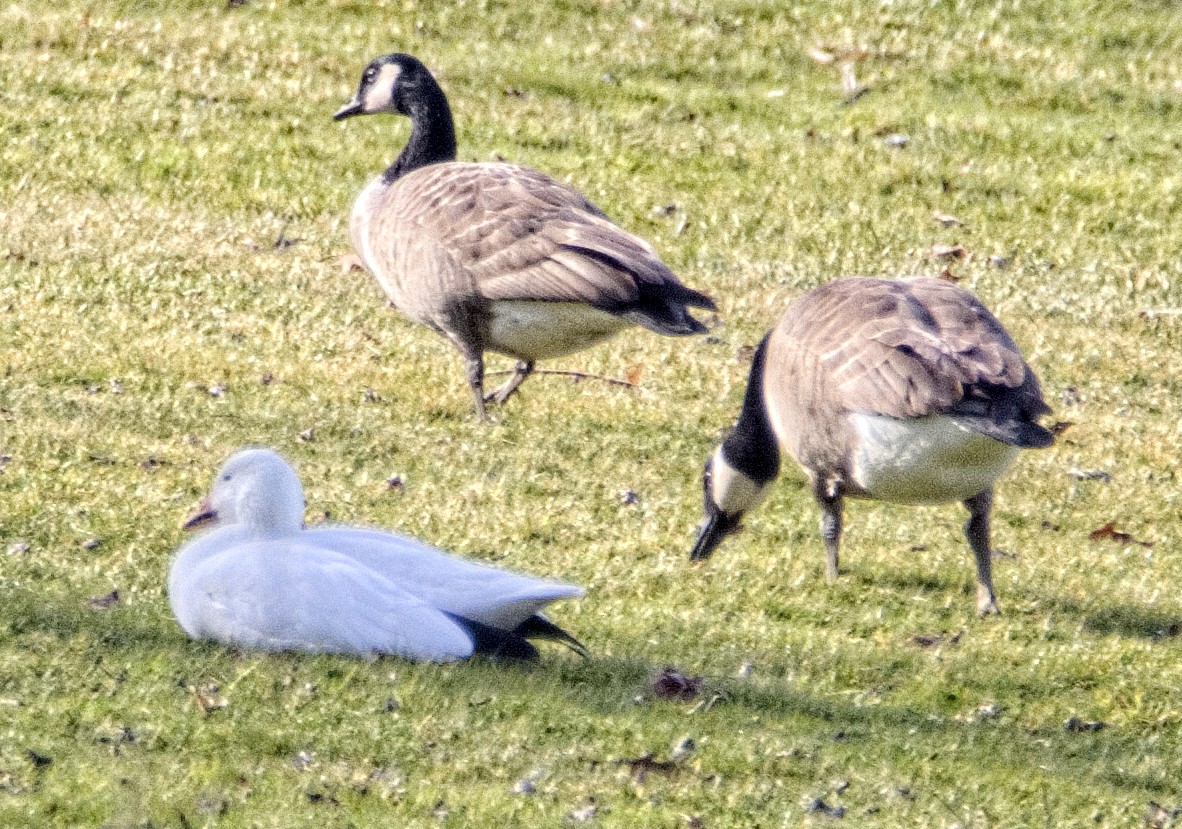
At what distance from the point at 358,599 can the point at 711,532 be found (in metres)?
2.42

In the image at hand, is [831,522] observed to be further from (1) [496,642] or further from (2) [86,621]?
(2) [86,621]

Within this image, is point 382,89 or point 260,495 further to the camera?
point 382,89

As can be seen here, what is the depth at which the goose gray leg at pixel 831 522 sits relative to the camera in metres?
7.64

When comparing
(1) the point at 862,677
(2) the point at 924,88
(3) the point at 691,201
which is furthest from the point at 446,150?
(2) the point at 924,88

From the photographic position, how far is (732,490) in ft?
25.7

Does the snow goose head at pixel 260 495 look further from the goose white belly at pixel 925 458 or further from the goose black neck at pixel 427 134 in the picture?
the goose black neck at pixel 427 134

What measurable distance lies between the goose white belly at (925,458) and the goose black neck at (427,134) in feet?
13.4

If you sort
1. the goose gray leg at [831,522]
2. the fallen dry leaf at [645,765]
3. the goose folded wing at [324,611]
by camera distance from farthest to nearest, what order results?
the goose gray leg at [831,522]
the goose folded wing at [324,611]
the fallen dry leaf at [645,765]

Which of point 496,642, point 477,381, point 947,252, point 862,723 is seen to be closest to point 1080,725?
point 862,723

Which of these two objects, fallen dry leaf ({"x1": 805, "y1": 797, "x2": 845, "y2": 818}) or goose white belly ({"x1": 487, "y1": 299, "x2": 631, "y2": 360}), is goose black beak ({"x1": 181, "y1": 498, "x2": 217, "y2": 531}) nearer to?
fallen dry leaf ({"x1": 805, "y1": 797, "x2": 845, "y2": 818})

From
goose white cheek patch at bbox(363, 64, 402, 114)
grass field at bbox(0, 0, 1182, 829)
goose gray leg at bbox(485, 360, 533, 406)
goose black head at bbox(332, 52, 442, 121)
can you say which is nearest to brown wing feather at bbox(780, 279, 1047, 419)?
grass field at bbox(0, 0, 1182, 829)

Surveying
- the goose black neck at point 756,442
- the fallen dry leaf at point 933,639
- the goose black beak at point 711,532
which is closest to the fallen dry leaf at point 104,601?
the goose black beak at point 711,532

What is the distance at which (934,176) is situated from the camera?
1377cm

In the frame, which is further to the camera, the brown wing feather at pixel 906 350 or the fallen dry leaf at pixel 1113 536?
the fallen dry leaf at pixel 1113 536
